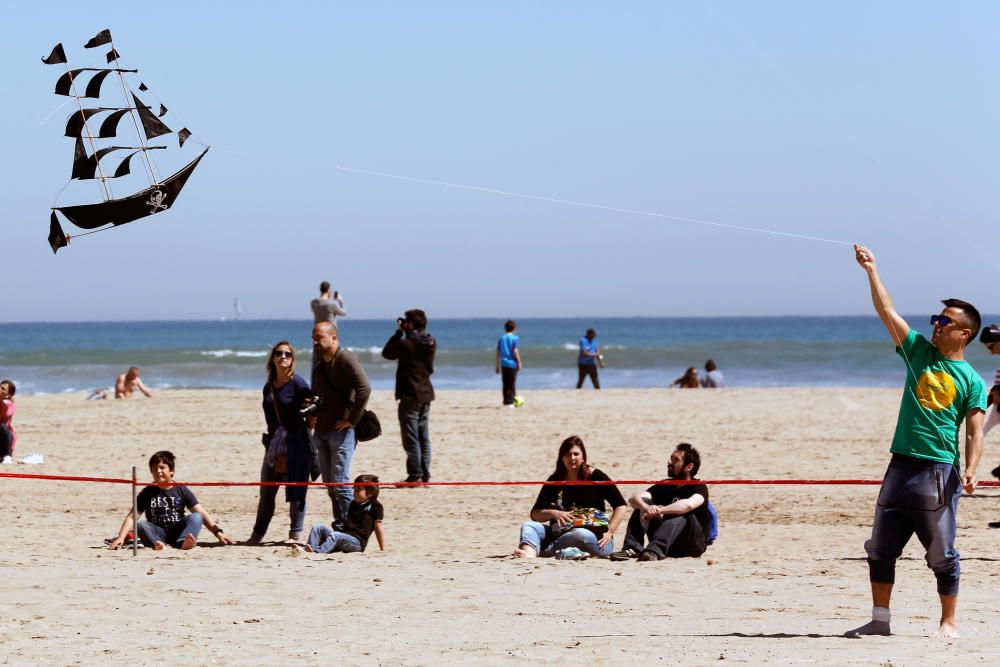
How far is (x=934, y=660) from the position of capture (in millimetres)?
5805

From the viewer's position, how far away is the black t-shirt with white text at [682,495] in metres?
9.20

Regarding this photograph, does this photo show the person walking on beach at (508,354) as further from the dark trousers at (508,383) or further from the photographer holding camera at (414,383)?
the photographer holding camera at (414,383)

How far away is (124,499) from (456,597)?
5.67 m

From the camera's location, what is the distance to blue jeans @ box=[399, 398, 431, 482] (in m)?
12.7

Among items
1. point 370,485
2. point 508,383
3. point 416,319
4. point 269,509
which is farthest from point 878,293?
point 508,383

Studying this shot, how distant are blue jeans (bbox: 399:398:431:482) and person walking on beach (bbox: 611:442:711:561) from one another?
12.6ft

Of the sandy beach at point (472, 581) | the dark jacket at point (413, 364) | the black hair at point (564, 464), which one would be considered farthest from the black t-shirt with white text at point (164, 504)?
the dark jacket at point (413, 364)

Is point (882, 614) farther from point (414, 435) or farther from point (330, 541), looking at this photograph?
point (414, 435)

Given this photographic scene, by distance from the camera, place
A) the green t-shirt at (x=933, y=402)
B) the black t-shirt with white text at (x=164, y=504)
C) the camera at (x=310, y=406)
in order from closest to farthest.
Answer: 1. the green t-shirt at (x=933, y=402)
2. the camera at (x=310, y=406)
3. the black t-shirt with white text at (x=164, y=504)

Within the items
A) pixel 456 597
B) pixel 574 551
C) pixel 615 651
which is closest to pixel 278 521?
pixel 574 551

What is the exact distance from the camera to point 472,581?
821 centimetres

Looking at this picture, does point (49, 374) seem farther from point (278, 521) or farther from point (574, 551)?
point (574, 551)

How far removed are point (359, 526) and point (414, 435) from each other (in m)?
3.22

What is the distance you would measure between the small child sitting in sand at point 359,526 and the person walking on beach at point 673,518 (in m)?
1.73
